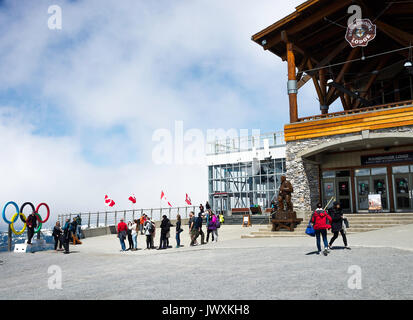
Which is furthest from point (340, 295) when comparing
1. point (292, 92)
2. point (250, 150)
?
point (250, 150)

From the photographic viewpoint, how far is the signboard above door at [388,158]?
74.3 ft

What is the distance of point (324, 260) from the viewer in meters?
10.5

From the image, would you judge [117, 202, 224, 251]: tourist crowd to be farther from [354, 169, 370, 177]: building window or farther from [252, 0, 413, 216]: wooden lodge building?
[354, 169, 370, 177]: building window

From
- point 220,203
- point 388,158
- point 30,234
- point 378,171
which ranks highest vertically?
point 388,158

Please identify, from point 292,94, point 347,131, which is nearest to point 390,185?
point 347,131

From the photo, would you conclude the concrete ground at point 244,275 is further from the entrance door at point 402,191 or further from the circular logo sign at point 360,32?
the circular logo sign at point 360,32

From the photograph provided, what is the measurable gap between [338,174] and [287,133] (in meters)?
4.84

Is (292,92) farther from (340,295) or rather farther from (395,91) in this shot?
(340,295)

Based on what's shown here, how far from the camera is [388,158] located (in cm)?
2325

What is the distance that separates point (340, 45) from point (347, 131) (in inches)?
247

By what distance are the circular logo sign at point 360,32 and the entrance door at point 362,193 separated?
329 inches

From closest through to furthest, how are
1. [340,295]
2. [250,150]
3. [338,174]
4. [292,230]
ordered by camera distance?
[340,295] < [292,230] < [338,174] < [250,150]

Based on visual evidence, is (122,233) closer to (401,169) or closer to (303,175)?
(303,175)

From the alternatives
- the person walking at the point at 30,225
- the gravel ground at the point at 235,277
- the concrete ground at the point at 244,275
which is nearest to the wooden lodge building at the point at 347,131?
the concrete ground at the point at 244,275
